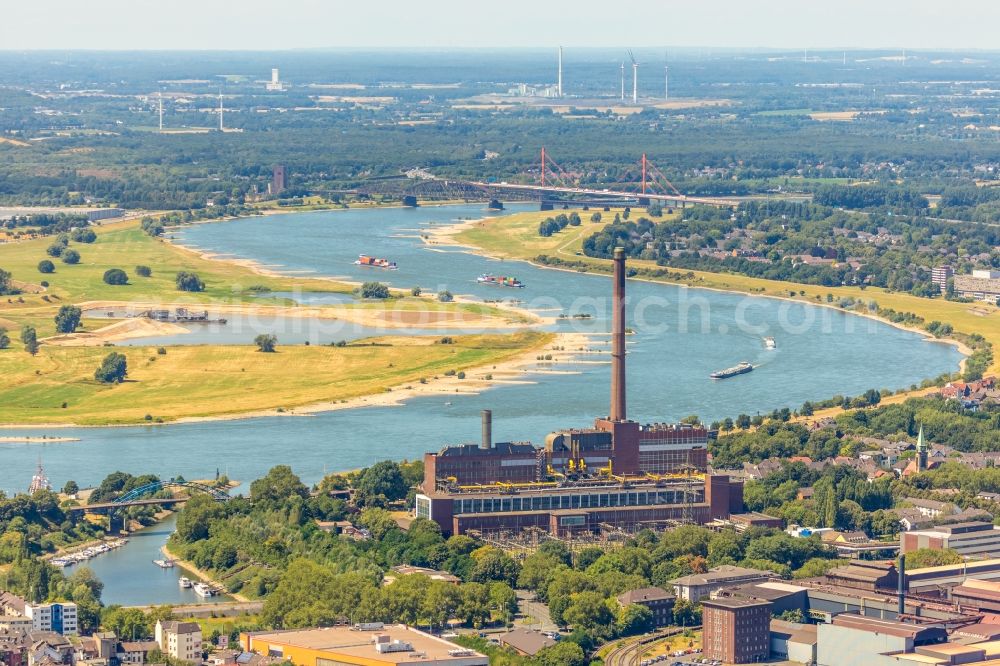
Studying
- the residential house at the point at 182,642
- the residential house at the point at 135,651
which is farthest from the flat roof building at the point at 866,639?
the residential house at the point at 135,651

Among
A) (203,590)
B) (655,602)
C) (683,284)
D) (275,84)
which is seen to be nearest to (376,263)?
(683,284)

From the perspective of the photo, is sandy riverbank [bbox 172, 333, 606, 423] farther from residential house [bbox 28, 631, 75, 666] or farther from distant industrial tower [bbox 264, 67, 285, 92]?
distant industrial tower [bbox 264, 67, 285, 92]

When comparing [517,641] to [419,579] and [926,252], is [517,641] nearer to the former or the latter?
[419,579]

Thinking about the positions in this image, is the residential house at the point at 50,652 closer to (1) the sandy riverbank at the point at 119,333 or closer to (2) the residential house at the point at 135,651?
(2) the residential house at the point at 135,651

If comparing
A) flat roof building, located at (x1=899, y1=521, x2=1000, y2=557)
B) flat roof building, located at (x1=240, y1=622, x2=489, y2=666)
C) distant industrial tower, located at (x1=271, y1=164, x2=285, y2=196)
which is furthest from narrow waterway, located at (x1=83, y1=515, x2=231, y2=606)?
distant industrial tower, located at (x1=271, y1=164, x2=285, y2=196)

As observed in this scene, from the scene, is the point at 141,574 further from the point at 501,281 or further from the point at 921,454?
the point at 501,281
